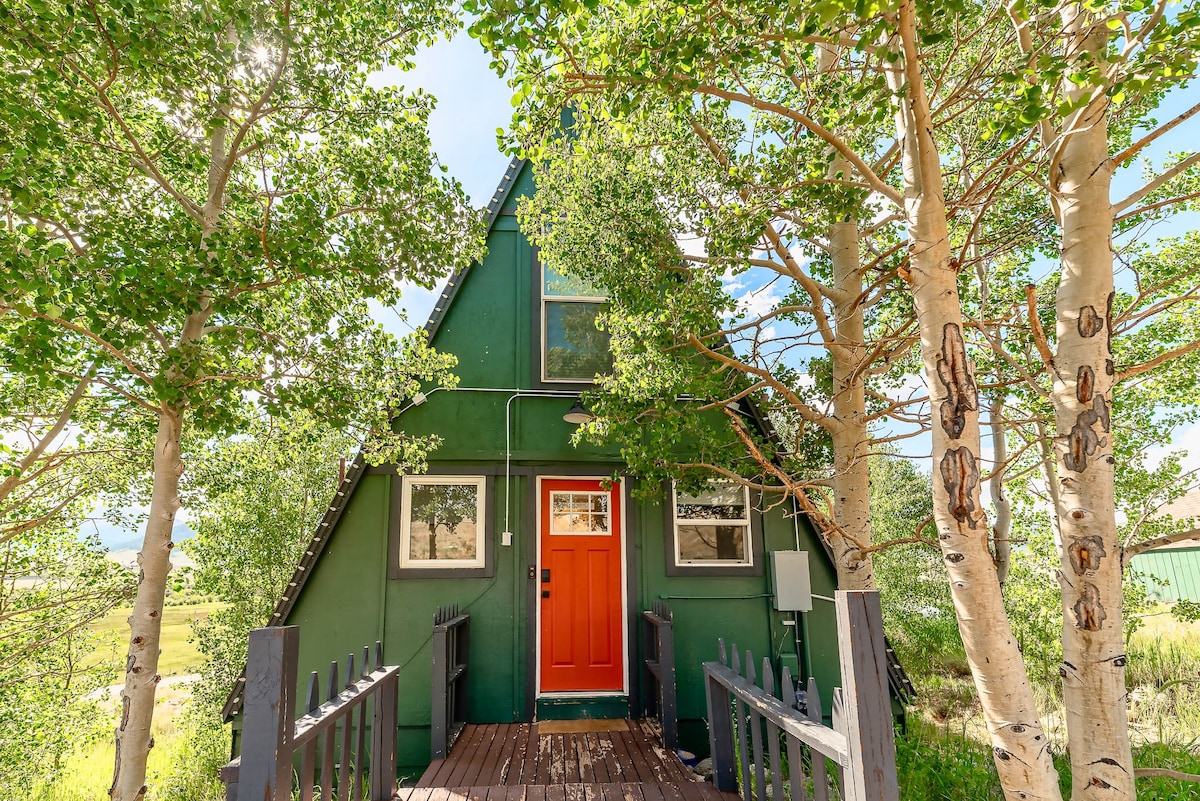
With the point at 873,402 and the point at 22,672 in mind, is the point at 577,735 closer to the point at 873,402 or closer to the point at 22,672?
the point at 873,402

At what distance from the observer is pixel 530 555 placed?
5.99m

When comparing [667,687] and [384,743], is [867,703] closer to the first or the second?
[384,743]

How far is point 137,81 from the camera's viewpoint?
4145 mm

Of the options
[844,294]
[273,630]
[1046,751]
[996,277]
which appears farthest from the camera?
[996,277]

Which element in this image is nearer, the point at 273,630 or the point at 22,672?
the point at 273,630

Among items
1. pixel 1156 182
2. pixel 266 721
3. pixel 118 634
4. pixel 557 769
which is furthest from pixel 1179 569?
pixel 118 634

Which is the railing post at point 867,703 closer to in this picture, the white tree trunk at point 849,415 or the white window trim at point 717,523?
the white tree trunk at point 849,415

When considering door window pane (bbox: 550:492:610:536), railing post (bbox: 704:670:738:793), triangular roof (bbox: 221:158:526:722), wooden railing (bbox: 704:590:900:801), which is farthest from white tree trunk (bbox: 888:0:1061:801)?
door window pane (bbox: 550:492:610:536)

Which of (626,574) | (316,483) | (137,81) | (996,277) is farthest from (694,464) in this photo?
(316,483)

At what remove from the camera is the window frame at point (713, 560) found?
240 inches

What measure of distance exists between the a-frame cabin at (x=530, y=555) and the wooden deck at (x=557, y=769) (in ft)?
1.96

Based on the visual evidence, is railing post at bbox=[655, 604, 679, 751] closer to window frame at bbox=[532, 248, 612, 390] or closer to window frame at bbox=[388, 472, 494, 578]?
window frame at bbox=[388, 472, 494, 578]

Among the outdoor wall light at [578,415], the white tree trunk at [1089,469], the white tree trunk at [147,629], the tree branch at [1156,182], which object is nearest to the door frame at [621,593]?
the outdoor wall light at [578,415]

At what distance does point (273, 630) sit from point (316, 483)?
745cm
